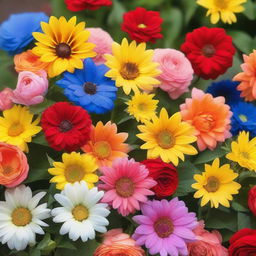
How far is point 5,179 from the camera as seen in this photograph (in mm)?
927

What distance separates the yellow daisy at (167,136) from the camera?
38.9 inches

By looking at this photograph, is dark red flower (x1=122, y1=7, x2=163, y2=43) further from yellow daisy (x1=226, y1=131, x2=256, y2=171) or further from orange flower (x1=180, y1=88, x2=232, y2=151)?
yellow daisy (x1=226, y1=131, x2=256, y2=171)

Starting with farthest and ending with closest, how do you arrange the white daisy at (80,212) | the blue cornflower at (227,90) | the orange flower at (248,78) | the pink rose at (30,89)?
1. the blue cornflower at (227,90)
2. the orange flower at (248,78)
3. the pink rose at (30,89)
4. the white daisy at (80,212)

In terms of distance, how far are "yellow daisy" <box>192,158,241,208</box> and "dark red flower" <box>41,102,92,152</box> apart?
0.24 m

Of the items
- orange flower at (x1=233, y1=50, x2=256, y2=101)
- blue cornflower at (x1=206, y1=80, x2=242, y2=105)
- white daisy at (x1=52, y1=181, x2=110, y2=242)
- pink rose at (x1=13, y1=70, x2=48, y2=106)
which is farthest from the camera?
blue cornflower at (x1=206, y1=80, x2=242, y2=105)

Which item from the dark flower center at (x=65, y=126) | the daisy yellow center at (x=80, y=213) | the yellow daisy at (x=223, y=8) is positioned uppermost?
the yellow daisy at (x=223, y=8)

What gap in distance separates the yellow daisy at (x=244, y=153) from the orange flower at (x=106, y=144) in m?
0.22

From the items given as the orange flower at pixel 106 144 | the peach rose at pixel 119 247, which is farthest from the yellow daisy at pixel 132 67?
the peach rose at pixel 119 247

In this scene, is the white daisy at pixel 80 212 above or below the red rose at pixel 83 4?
below

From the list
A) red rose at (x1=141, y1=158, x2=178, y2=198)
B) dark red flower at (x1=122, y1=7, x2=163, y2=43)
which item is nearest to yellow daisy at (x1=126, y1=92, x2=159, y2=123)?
red rose at (x1=141, y1=158, x2=178, y2=198)

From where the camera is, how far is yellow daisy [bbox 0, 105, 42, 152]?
0.98 metres

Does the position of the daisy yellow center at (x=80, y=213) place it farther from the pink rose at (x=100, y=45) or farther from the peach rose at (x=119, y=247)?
the pink rose at (x=100, y=45)

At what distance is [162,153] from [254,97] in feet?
0.98

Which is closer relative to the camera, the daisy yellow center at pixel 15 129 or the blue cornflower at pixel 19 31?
the daisy yellow center at pixel 15 129
